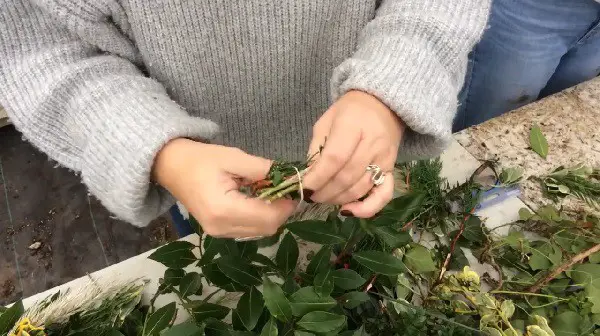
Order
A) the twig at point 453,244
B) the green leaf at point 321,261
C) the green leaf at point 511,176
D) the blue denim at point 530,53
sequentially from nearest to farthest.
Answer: the green leaf at point 321,261, the twig at point 453,244, the green leaf at point 511,176, the blue denim at point 530,53

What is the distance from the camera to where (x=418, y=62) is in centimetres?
66

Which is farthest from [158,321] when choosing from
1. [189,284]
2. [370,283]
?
[370,283]

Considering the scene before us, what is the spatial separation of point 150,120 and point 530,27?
845 millimetres

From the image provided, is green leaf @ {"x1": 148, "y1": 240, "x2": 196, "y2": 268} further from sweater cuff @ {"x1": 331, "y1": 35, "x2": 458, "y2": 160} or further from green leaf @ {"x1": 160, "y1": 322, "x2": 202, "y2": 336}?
sweater cuff @ {"x1": 331, "y1": 35, "x2": 458, "y2": 160}

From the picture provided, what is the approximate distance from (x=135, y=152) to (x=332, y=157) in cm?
23

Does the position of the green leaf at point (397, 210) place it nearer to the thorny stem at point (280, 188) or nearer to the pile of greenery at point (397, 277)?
the pile of greenery at point (397, 277)

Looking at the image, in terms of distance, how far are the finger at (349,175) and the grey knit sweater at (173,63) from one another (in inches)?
3.0

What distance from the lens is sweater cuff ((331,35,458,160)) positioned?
63cm

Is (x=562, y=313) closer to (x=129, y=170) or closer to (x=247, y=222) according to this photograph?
(x=247, y=222)

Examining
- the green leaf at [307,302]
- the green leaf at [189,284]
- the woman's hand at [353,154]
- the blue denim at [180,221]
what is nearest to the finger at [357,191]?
the woman's hand at [353,154]

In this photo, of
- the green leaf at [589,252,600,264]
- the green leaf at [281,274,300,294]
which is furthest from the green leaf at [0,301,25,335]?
the green leaf at [589,252,600,264]

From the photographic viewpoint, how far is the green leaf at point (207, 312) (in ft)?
2.13

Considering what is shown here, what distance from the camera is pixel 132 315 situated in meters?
0.70

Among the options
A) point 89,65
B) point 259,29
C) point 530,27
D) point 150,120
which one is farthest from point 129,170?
point 530,27
